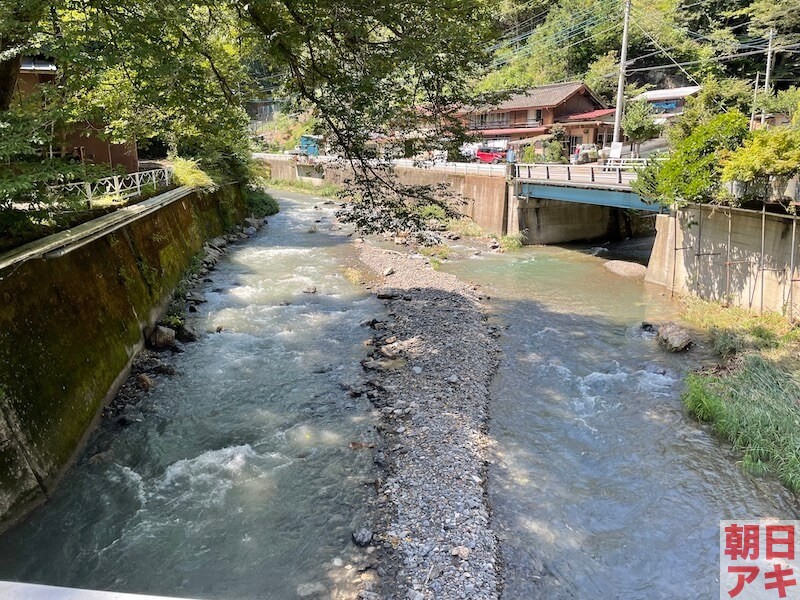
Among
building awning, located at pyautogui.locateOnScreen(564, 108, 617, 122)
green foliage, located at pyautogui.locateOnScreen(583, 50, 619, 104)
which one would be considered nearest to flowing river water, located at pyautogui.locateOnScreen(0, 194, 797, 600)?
building awning, located at pyautogui.locateOnScreen(564, 108, 617, 122)

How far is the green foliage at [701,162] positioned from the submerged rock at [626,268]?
367 centimetres

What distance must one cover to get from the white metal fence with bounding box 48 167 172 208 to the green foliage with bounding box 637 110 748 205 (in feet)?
50.8

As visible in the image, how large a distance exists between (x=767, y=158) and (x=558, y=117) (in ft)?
91.1

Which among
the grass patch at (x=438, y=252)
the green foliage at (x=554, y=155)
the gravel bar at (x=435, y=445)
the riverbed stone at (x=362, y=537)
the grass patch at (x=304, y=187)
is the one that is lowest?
the riverbed stone at (x=362, y=537)

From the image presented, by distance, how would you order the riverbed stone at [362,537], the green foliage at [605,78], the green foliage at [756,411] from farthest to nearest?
the green foliage at [605,78] → the green foliage at [756,411] → the riverbed stone at [362,537]

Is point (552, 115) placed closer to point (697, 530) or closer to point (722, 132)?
point (722, 132)

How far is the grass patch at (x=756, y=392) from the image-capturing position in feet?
29.4

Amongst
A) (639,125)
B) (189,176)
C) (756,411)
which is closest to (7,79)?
(189,176)

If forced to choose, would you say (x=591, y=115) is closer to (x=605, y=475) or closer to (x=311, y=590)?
(x=605, y=475)

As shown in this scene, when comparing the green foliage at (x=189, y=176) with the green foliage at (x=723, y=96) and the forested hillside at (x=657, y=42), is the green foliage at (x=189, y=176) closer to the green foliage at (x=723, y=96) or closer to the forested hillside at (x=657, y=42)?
the forested hillside at (x=657, y=42)

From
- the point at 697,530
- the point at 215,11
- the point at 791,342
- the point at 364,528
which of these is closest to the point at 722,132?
the point at 791,342

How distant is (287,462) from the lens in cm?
896

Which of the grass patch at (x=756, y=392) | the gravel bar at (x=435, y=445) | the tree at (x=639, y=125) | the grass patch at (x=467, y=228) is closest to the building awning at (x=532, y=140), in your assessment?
the tree at (x=639, y=125)

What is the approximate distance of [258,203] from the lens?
33.5m
